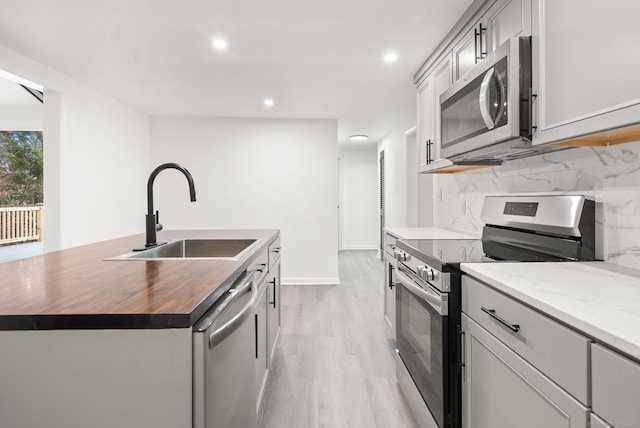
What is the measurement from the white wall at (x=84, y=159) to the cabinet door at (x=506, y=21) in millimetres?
3471

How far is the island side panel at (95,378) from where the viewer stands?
70 centimetres

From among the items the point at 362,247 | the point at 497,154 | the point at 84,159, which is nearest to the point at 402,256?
the point at 497,154

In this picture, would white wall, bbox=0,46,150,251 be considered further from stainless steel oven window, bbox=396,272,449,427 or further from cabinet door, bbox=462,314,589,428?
cabinet door, bbox=462,314,589,428

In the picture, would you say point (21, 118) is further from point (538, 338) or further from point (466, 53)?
point (538, 338)

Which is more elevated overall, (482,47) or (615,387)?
(482,47)

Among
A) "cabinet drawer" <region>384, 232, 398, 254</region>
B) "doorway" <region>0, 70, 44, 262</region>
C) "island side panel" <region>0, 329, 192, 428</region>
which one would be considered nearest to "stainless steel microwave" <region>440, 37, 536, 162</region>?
"cabinet drawer" <region>384, 232, 398, 254</region>

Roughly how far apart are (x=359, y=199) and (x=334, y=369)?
5.68m

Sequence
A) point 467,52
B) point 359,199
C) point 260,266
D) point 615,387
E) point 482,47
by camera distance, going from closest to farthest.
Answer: point 615,387, point 260,266, point 482,47, point 467,52, point 359,199

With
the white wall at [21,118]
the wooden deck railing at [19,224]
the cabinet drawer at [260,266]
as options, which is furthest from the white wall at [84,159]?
the wooden deck railing at [19,224]

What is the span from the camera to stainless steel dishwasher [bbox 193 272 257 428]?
0.75 metres

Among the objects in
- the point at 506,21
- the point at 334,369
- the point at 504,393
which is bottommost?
the point at 334,369

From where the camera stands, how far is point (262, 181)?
4.80 m

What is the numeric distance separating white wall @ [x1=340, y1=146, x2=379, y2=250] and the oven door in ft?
18.9

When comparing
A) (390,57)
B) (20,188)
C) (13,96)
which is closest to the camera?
(390,57)
